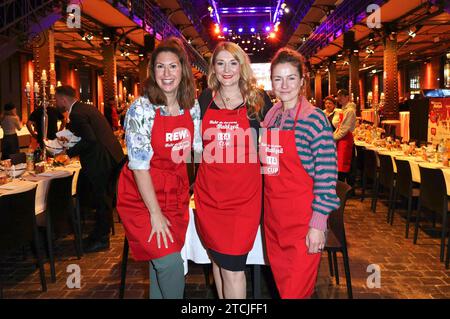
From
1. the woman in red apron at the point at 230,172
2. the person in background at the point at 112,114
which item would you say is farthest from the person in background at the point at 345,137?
the person in background at the point at 112,114

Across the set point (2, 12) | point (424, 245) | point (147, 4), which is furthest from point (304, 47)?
point (424, 245)

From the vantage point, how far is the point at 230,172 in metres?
2.33

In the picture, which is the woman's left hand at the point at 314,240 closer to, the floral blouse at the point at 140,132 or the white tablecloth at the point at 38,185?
the floral blouse at the point at 140,132

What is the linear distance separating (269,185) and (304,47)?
21.3 meters

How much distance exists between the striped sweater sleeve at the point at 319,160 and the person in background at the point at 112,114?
1023 centimetres

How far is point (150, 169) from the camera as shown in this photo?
89.9 inches

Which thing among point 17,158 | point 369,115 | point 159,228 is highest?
point 369,115

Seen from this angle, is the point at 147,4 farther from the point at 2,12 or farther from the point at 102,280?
the point at 102,280

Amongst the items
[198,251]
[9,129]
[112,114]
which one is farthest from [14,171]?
[112,114]

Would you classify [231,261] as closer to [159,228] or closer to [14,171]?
[159,228]

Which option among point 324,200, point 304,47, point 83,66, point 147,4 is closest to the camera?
point 324,200

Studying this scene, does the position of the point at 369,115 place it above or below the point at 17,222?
above

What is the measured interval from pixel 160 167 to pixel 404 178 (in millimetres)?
4346

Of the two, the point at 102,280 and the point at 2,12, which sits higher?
the point at 2,12
